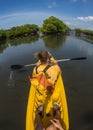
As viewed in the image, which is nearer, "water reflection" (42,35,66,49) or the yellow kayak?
the yellow kayak

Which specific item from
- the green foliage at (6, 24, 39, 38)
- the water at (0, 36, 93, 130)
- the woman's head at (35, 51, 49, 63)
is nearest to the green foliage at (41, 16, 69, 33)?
the green foliage at (6, 24, 39, 38)

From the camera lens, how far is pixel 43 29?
121m

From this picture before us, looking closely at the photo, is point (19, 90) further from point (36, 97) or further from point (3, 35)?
point (3, 35)

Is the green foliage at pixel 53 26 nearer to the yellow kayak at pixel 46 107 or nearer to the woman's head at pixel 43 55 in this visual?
the woman's head at pixel 43 55

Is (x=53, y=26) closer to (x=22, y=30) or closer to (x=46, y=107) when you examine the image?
(x=22, y=30)

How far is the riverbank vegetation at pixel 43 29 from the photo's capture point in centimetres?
11696

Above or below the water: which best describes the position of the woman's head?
above

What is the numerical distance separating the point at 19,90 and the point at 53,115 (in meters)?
10.0

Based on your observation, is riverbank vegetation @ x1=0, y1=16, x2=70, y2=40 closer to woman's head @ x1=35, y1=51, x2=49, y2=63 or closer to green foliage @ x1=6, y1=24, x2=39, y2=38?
green foliage @ x1=6, y1=24, x2=39, y2=38

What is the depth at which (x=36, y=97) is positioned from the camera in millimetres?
11297

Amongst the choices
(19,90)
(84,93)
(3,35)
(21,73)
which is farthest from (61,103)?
(3,35)

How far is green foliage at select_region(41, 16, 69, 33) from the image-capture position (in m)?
119

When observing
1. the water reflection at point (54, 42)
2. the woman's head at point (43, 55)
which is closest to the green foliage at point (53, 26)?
the water reflection at point (54, 42)

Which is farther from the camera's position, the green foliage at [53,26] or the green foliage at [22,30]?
the green foliage at [53,26]
